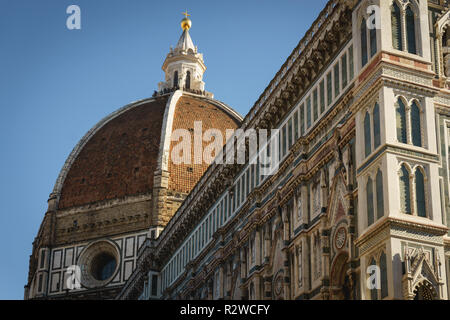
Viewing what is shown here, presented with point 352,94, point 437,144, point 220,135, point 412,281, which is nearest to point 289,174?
point 352,94

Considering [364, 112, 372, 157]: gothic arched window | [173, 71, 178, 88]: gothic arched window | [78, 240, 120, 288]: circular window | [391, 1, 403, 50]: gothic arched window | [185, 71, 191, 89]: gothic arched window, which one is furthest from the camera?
[173, 71, 178, 88]: gothic arched window

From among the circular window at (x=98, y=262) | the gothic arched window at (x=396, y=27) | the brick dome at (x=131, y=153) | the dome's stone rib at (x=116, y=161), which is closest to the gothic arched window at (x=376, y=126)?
the gothic arched window at (x=396, y=27)

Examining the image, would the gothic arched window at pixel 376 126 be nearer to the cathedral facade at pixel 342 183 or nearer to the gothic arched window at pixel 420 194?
the cathedral facade at pixel 342 183

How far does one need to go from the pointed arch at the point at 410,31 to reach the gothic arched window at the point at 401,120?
2155 mm

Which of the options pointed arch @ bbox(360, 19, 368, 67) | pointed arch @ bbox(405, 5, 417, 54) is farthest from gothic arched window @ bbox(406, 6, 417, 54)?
pointed arch @ bbox(360, 19, 368, 67)

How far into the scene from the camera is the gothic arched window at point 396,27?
28344mm

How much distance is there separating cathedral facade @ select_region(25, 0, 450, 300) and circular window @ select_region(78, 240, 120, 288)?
3460 cm

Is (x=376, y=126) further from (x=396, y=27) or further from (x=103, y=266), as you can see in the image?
(x=103, y=266)

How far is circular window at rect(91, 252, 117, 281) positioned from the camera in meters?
86.1

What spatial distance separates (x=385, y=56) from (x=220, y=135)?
217ft

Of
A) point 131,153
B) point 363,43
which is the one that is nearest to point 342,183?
point 363,43

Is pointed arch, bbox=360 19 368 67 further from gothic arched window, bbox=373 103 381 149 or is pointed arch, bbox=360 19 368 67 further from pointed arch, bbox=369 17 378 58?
gothic arched window, bbox=373 103 381 149

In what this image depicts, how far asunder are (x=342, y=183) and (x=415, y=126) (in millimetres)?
3604
